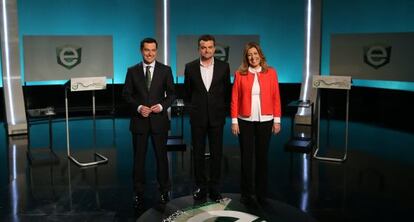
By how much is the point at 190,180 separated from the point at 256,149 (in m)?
1.31

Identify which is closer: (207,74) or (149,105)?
(207,74)

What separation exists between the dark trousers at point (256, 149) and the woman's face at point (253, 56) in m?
0.51

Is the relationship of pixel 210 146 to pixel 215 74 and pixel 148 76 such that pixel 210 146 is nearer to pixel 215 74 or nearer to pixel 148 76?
pixel 215 74

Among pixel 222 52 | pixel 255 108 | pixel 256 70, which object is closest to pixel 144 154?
pixel 255 108

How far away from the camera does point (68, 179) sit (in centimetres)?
502

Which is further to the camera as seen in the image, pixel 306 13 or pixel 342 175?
pixel 306 13

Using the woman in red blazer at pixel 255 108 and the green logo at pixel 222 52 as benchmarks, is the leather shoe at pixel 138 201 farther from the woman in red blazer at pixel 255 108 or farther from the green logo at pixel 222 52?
the green logo at pixel 222 52

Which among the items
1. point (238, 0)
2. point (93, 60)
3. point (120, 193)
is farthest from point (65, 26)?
point (120, 193)

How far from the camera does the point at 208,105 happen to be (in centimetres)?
381

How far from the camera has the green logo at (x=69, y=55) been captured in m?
8.16

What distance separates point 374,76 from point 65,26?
6287 mm

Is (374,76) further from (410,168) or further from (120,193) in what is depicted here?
(120,193)

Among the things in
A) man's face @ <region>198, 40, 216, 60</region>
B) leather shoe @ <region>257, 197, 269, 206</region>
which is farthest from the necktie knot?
leather shoe @ <region>257, 197, 269, 206</region>

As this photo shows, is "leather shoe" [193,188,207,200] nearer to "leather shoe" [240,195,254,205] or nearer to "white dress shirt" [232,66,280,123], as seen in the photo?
"leather shoe" [240,195,254,205]
